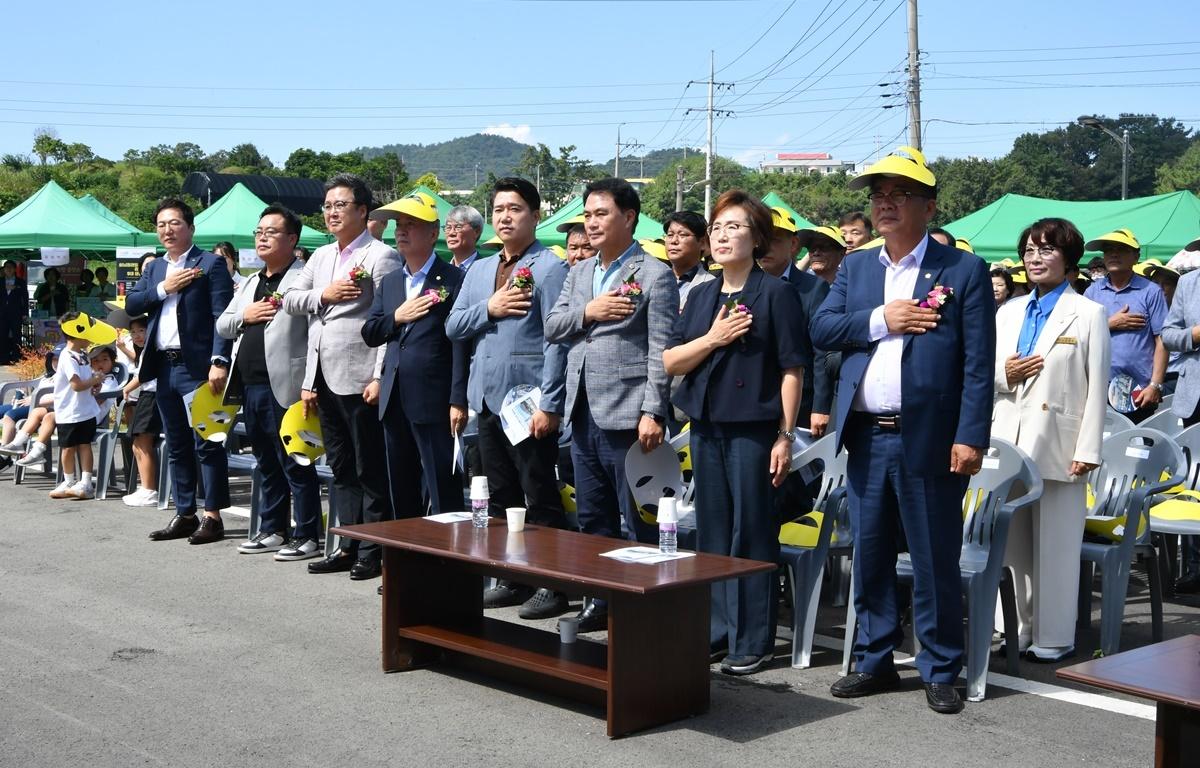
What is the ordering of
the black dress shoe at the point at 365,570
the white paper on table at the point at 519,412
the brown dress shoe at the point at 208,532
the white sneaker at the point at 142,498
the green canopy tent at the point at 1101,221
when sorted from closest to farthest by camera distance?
the white paper on table at the point at 519,412, the black dress shoe at the point at 365,570, the brown dress shoe at the point at 208,532, the white sneaker at the point at 142,498, the green canopy tent at the point at 1101,221

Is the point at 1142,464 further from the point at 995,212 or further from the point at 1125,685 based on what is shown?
the point at 995,212

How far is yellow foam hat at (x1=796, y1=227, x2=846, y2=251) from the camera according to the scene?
872 centimetres

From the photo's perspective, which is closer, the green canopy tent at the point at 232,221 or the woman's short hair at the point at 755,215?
the woman's short hair at the point at 755,215

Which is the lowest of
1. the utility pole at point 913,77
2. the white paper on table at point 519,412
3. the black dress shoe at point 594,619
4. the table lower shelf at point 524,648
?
the black dress shoe at point 594,619

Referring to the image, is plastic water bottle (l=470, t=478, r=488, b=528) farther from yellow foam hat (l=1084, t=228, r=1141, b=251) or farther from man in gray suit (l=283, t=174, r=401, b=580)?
yellow foam hat (l=1084, t=228, r=1141, b=251)

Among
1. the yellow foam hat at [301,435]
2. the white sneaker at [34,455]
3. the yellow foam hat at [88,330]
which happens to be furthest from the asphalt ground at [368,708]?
the white sneaker at [34,455]

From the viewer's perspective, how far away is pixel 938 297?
5242mm

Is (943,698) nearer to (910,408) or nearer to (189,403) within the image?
(910,408)

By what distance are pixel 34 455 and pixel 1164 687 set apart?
10570 millimetres

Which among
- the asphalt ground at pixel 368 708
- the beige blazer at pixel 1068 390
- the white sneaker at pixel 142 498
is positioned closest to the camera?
the asphalt ground at pixel 368 708

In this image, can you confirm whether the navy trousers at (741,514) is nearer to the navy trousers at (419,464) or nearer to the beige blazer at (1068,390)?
the beige blazer at (1068,390)

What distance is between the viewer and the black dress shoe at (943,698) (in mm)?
5262

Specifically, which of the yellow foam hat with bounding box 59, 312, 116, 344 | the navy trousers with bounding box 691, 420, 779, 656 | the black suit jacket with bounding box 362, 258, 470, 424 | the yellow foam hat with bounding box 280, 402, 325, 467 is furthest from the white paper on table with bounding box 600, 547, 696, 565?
the yellow foam hat with bounding box 59, 312, 116, 344

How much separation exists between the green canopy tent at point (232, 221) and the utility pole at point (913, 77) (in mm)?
13463
